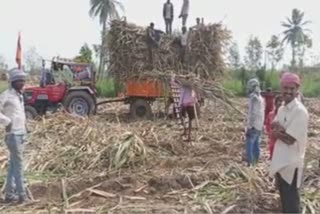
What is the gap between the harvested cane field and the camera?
659cm

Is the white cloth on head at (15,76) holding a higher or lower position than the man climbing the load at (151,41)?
lower

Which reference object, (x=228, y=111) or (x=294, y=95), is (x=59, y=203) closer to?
(x=294, y=95)

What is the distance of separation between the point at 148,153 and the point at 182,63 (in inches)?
286

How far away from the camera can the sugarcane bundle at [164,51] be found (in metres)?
16.3

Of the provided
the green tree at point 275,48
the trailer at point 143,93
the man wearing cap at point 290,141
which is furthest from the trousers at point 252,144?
the green tree at point 275,48

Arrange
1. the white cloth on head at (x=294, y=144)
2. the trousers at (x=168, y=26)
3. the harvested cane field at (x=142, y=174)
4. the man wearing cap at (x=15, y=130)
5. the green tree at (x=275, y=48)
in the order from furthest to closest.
Answer: 1. the green tree at (x=275, y=48)
2. the trousers at (x=168, y=26)
3. the man wearing cap at (x=15, y=130)
4. the harvested cane field at (x=142, y=174)
5. the white cloth on head at (x=294, y=144)

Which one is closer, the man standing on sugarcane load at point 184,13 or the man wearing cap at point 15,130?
the man wearing cap at point 15,130

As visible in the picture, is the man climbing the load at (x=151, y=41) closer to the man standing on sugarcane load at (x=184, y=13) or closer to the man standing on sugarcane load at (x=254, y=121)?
the man standing on sugarcane load at (x=184, y=13)

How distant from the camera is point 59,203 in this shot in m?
6.73

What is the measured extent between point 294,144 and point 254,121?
390cm

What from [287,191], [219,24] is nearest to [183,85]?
[219,24]

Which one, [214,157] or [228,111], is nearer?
[214,157]

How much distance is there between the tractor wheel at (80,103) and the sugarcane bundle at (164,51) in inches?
44.7

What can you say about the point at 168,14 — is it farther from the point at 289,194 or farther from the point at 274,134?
the point at 289,194
